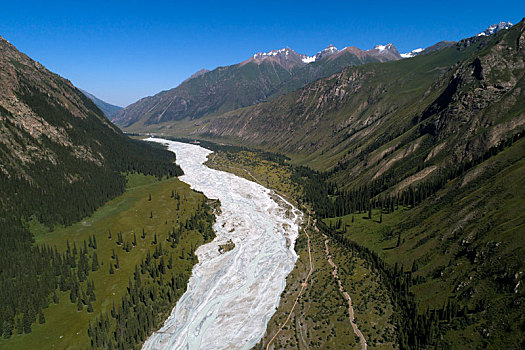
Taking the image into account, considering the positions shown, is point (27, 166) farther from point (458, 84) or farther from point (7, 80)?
point (458, 84)

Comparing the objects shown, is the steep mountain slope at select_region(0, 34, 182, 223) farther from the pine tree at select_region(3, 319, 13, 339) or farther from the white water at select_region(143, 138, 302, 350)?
the white water at select_region(143, 138, 302, 350)

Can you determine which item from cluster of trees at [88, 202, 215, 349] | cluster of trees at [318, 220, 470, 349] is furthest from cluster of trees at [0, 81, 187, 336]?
cluster of trees at [318, 220, 470, 349]

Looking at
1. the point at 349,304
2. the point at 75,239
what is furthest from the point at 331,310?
the point at 75,239

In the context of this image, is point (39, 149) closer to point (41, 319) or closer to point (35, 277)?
point (35, 277)

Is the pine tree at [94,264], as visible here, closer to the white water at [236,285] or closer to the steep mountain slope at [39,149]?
the white water at [236,285]

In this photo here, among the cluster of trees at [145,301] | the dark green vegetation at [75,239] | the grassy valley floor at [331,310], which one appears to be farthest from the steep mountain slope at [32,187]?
the grassy valley floor at [331,310]

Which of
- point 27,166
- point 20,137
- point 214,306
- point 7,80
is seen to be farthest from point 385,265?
point 7,80
